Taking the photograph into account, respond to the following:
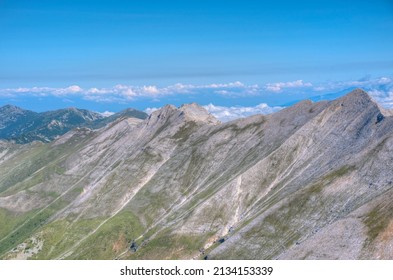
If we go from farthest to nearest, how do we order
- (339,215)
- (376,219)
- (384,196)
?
(339,215)
(384,196)
(376,219)

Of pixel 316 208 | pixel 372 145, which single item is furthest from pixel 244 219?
pixel 372 145

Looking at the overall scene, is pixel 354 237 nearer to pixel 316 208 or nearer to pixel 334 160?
pixel 316 208

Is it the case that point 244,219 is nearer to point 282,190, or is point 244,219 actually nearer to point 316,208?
point 282,190

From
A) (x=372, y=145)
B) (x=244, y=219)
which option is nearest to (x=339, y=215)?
(x=372, y=145)

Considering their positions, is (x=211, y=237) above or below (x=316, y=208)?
below

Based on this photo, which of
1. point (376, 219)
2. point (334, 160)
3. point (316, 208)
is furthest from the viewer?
point (334, 160)

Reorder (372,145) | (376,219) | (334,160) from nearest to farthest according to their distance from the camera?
(376,219) < (372,145) < (334,160)
